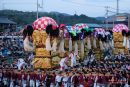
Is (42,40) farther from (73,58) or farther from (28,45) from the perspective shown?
(73,58)

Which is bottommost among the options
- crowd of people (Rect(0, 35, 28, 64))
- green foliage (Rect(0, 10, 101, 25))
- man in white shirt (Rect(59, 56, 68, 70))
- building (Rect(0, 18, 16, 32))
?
crowd of people (Rect(0, 35, 28, 64))

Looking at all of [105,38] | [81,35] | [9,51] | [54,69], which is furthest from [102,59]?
[9,51]

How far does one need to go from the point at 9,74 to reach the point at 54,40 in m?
2.62

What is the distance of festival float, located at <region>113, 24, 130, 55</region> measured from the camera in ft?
83.8

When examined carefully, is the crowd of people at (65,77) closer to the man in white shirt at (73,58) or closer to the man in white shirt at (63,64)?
the man in white shirt at (63,64)

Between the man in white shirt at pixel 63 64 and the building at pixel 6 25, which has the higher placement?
the building at pixel 6 25

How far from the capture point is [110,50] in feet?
84.8

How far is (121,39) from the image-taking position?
2611 cm

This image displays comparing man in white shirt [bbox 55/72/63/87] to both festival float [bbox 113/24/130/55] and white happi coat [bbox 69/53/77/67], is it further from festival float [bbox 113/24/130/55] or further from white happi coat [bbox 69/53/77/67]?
festival float [bbox 113/24/130/55]

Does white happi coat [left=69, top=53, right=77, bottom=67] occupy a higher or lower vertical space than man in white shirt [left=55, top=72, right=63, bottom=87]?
higher

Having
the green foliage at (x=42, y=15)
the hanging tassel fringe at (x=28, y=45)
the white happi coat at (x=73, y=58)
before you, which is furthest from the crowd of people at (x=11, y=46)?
the green foliage at (x=42, y=15)

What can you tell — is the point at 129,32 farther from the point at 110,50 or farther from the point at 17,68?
the point at 17,68

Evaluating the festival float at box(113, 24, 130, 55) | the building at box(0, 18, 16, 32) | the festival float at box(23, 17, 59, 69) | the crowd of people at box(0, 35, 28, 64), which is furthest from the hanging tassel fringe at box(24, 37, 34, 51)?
the building at box(0, 18, 16, 32)

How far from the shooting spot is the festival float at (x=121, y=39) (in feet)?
83.8
